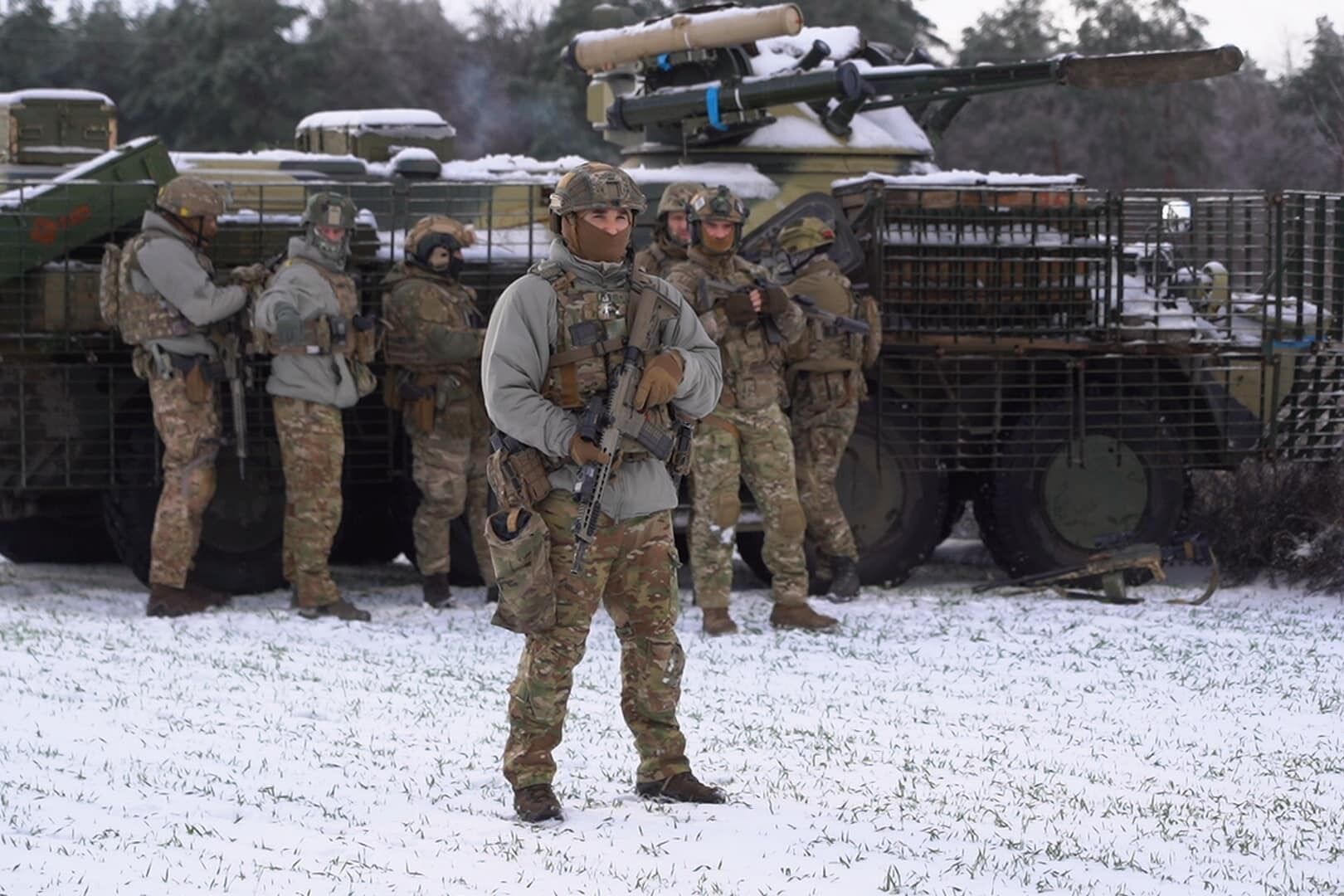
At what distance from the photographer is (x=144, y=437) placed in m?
10.1

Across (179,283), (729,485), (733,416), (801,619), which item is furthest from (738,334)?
(179,283)

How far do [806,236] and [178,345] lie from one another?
3116mm

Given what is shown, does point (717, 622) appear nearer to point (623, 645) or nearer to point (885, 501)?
point (885, 501)

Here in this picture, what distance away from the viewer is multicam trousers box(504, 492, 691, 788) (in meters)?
5.61

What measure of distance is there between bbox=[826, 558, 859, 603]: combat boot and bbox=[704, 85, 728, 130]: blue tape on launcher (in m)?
2.69

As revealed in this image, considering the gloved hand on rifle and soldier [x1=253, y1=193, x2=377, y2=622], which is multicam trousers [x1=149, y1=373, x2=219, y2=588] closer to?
soldier [x1=253, y1=193, x2=377, y2=622]

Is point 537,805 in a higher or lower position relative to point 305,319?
lower

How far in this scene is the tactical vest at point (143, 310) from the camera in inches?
Answer: 371

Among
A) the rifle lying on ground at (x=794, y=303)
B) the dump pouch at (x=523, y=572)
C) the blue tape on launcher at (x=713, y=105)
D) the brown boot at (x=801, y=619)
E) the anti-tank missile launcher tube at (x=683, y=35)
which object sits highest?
the anti-tank missile launcher tube at (x=683, y=35)

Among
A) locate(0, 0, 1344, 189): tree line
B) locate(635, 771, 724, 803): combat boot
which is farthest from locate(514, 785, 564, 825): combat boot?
locate(0, 0, 1344, 189): tree line

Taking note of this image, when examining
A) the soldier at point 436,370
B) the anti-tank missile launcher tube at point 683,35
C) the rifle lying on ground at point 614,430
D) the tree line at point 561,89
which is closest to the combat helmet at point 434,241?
the soldier at point 436,370

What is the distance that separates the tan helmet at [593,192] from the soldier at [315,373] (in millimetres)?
4034

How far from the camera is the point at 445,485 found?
32.4 feet

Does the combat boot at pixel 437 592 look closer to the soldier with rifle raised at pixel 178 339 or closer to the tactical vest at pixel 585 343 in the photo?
the soldier with rifle raised at pixel 178 339
